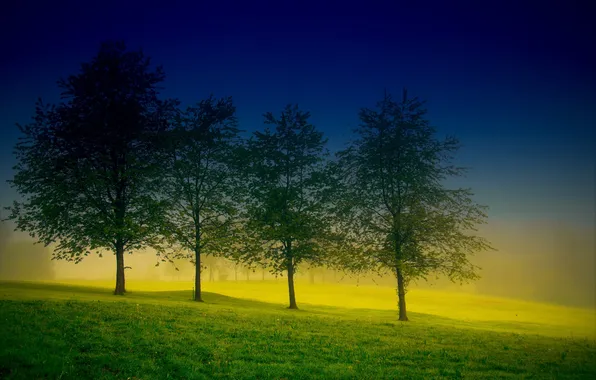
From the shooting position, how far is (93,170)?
35.4 metres

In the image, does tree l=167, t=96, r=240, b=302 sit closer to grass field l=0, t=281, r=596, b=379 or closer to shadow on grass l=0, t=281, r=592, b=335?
shadow on grass l=0, t=281, r=592, b=335

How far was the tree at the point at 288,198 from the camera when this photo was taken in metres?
39.0

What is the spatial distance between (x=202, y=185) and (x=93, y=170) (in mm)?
10227

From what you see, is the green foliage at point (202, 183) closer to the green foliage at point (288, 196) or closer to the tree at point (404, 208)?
the green foliage at point (288, 196)

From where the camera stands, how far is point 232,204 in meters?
41.4

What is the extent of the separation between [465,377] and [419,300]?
5871 centimetres

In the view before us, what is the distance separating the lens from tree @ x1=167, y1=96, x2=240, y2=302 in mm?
39562

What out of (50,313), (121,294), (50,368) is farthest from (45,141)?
(50,368)

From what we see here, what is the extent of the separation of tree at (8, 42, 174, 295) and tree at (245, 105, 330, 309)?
10054mm

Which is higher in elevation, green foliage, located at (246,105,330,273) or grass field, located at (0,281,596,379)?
green foliage, located at (246,105,330,273)

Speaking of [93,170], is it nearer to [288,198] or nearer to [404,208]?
[288,198]

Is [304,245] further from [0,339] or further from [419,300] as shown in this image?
[419,300]

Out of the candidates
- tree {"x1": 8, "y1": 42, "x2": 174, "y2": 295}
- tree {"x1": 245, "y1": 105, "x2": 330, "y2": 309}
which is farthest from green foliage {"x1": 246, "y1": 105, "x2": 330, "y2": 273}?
tree {"x1": 8, "y1": 42, "x2": 174, "y2": 295}

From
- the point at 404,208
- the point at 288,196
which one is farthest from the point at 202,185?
the point at 404,208
